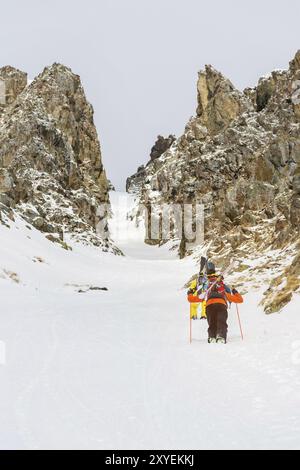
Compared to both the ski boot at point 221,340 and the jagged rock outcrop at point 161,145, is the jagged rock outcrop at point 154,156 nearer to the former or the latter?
the jagged rock outcrop at point 161,145

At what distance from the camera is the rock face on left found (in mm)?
51191

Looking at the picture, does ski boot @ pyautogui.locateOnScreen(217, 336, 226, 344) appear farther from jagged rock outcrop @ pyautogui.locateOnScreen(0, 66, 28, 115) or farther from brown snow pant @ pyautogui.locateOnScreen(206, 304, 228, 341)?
jagged rock outcrop @ pyautogui.locateOnScreen(0, 66, 28, 115)

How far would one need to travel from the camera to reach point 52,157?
68062 millimetres

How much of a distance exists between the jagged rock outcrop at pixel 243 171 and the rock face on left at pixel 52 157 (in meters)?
17.6

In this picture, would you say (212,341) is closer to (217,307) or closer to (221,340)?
(221,340)

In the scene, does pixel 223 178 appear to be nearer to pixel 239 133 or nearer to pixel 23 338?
pixel 239 133

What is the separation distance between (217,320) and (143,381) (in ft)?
11.9

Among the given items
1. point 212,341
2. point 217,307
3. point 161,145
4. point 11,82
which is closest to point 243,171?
point 217,307

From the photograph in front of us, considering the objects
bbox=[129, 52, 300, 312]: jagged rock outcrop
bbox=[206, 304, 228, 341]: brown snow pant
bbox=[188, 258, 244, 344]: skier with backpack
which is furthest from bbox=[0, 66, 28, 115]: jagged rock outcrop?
bbox=[206, 304, 228, 341]: brown snow pant

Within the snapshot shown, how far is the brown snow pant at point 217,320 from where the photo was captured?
954 cm

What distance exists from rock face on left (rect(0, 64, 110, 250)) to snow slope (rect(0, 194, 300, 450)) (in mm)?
30959

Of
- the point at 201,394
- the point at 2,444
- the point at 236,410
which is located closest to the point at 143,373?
the point at 201,394

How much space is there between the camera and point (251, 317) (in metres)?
12.1

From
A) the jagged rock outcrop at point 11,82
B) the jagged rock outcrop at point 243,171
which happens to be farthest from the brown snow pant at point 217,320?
the jagged rock outcrop at point 11,82
